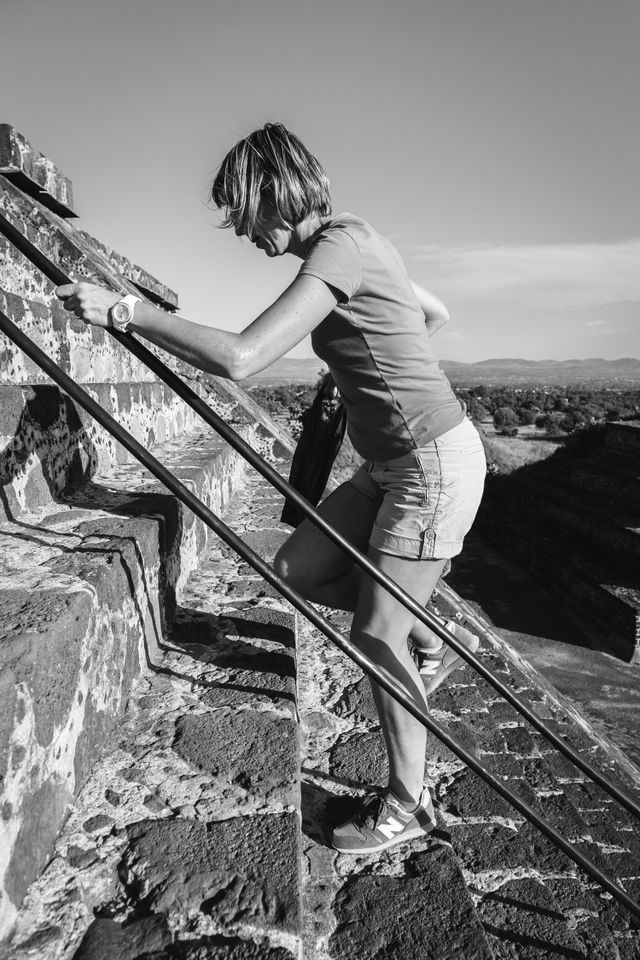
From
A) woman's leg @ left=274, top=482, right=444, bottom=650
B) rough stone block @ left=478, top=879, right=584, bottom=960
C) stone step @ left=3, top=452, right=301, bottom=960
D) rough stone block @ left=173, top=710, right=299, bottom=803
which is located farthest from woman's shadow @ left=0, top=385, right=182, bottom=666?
rough stone block @ left=478, top=879, right=584, bottom=960

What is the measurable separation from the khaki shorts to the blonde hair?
750 mm

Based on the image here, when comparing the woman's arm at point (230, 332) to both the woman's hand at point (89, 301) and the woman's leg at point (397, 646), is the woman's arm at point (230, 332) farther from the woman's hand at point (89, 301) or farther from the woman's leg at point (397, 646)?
the woman's leg at point (397, 646)

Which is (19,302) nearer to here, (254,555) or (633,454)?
(254,555)

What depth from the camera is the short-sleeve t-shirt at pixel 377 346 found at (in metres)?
1.84

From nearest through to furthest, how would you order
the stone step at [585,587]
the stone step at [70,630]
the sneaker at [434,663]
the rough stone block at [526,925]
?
the stone step at [70,630] → the rough stone block at [526,925] → the sneaker at [434,663] → the stone step at [585,587]

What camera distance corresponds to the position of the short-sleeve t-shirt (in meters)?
1.84

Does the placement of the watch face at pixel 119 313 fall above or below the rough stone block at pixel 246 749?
above

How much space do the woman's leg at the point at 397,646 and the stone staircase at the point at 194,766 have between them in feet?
Answer: 0.89

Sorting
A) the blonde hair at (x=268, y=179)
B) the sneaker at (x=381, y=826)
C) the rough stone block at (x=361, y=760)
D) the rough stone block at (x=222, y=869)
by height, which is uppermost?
the blonde hair at (x=268, y=179)

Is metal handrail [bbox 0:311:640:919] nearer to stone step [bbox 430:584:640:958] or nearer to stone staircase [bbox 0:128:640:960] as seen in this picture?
stone staircase [bbox 0:128:640:960]

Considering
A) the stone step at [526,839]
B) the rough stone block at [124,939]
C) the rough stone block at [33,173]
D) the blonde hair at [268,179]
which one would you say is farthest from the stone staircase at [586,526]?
the rough stone block at [124,939]

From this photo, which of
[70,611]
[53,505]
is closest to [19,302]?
[53,505]

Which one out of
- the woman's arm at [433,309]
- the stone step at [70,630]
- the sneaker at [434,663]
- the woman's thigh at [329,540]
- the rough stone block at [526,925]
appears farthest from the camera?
the sneaker at [434,663]

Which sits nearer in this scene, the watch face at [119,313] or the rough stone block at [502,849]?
the watch face at [119,313]
